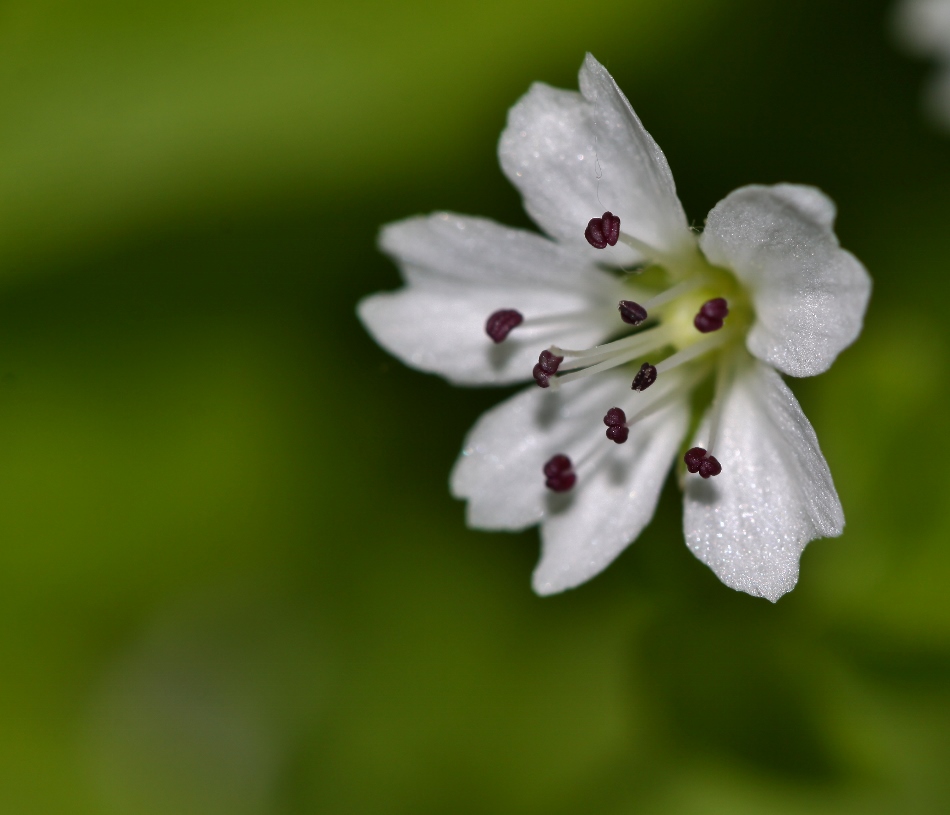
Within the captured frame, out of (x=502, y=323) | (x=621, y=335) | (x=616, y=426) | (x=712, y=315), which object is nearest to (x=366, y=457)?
(x=621, y=335)

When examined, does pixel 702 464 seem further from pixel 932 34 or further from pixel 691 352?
pixel 932 34

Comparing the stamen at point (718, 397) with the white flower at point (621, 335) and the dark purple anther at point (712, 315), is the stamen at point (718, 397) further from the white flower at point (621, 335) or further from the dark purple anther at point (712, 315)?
the dark purple anther at point (712, 315)

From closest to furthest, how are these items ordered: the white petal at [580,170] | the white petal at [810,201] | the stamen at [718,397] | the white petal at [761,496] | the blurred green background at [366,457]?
1. the white petal at [810,201]
2. the white petal at [761,496]
3. the white petal at [580,170]
4. the stamen at [718,397]
5. the blurred green background at [366,457]

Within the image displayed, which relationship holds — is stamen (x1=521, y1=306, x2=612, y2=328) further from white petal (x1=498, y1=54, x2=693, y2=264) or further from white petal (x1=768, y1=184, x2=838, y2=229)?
white petal (x1=768, y1=184, x2=838, y2=229)

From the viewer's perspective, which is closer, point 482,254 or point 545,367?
point 545,367

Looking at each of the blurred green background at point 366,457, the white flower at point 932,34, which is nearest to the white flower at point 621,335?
the blurred green background at point 366,457

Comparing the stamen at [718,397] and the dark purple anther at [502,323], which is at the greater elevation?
the dark purple anther at [502,323]
